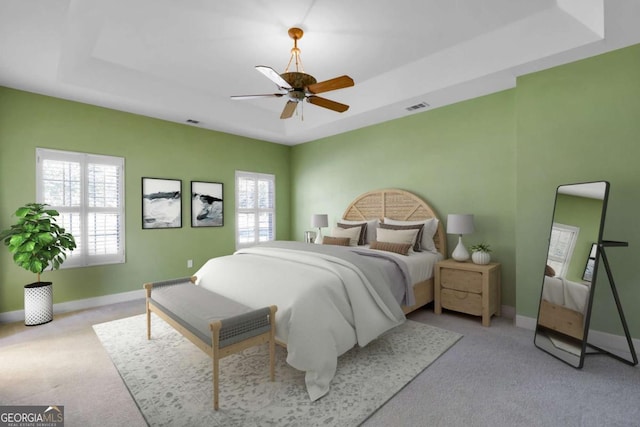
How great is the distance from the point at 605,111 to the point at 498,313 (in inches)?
93.9

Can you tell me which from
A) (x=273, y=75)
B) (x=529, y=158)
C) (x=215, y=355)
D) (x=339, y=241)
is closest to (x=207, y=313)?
(x=215, y=355)

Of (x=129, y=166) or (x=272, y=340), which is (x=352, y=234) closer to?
(x=272, y=340)

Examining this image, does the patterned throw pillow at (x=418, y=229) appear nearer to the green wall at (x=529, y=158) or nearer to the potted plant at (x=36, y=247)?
the green wall at (x=529, y=158)

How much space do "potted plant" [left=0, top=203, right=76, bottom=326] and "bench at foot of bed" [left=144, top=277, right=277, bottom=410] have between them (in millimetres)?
1748

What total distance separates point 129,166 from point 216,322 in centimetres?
353

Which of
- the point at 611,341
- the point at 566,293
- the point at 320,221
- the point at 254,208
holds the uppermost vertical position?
the point at 254,208

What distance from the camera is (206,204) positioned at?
5188mm

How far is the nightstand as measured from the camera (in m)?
3.31

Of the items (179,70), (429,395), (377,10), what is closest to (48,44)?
(179,70)

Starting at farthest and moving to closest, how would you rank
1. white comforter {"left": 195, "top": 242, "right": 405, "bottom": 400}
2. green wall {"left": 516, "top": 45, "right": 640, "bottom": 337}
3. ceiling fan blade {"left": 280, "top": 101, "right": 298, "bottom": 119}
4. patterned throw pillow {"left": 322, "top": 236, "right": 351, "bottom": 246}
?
patterned throw pillow {"left": 322, "top": 236, "right": 351, "bottom": 246}, ceiling fan blade {"left": 280, "top": 101, "right": 298, "bottom": 119}, green wall {"left": 516, "top": 45, "right": 640, "bottom": 337}, white comforter {"left": 195, "top": 242, "right": 405, "bottom": 400}

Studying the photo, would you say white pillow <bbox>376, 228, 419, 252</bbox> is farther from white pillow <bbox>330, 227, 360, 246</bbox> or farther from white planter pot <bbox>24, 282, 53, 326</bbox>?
white planter pot <bbox>24, 282, 53, 326</bbox>

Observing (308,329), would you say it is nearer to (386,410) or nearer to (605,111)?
(386,410)

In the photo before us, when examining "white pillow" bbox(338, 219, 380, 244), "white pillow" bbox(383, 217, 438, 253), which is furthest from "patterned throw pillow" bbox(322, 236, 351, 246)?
"white pillow" bbox(383, 217, 438, 253)

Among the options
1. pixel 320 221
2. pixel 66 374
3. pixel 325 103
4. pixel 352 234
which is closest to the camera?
pixel 66 374
